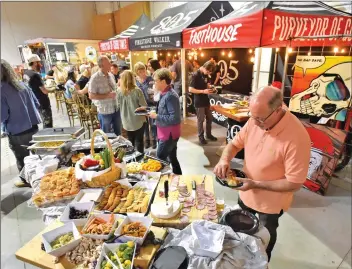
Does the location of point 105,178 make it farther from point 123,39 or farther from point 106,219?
point 123,39

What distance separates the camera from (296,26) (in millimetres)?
3504

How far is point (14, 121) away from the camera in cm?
319

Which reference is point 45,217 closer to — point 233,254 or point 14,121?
point 233,254

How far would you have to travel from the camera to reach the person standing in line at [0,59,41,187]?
9.99 ft

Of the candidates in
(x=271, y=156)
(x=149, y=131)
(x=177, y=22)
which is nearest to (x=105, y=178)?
(x=271, y=156)

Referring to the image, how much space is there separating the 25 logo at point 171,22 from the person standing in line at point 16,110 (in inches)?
157

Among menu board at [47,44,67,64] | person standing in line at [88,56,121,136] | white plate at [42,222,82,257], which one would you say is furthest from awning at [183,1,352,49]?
menu board at [47,44,67,64]

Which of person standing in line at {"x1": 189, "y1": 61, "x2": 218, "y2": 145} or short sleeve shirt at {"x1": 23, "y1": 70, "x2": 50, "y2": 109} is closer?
person standing in line at {"x1": 189, "y1": 61, "x2": 218, "y2": 145}

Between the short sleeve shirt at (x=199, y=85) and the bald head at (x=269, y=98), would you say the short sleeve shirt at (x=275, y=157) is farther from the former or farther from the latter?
the short sleeve shirt at (x=199, y=85)

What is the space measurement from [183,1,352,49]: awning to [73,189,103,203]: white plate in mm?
2819

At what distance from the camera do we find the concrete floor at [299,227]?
95.0 inches

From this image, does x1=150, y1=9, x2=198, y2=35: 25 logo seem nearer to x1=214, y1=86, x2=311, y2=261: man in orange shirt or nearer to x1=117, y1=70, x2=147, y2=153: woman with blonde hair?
x1=117, y1=70, x2=147, y2=153: woman with blonde hair

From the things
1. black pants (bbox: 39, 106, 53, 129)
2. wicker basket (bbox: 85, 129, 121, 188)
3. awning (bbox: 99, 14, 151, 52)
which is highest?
awning (bbox: 99, 14, 151, 52)

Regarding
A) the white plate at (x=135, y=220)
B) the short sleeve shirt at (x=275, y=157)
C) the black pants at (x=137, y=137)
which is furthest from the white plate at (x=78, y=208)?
the black pants at (x=137, y=137)
